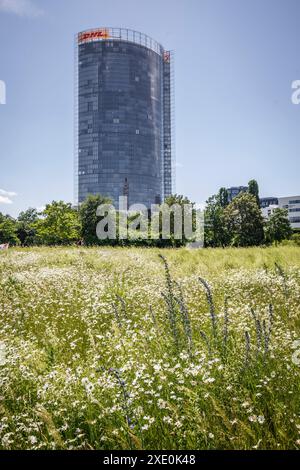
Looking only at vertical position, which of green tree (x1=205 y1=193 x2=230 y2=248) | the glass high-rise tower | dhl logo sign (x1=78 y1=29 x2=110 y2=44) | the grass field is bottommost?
the grass field

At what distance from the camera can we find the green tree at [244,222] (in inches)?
1612

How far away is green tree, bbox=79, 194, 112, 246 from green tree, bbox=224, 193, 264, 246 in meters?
17.5

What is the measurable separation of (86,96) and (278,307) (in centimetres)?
17602

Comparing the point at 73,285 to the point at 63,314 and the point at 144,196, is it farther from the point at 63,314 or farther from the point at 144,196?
the point at 144,196

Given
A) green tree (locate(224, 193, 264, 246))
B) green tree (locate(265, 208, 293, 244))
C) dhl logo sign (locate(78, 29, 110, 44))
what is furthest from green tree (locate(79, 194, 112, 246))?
dhl logo sign (locate(78, 29, 110, 44))

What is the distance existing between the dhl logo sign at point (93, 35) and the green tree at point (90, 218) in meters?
156

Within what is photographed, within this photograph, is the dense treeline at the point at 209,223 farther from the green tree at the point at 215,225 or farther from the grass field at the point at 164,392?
the grass field at the point at 164,392

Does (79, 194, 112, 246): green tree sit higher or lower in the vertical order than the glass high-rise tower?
Result: lower

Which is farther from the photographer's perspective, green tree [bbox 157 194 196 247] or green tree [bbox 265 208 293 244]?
green tree [bbox 265 208 293 244]

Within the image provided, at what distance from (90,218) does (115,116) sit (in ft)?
438

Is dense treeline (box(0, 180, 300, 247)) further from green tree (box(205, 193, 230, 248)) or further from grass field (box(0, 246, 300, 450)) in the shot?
grass field (box(0, 246, 300, 450))

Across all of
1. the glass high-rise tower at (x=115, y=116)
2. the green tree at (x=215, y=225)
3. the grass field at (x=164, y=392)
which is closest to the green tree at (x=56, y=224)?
the green tree at (x=215, y=225)

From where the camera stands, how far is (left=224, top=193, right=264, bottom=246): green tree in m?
40.9

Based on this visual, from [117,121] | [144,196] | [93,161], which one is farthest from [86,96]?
[144,196]
